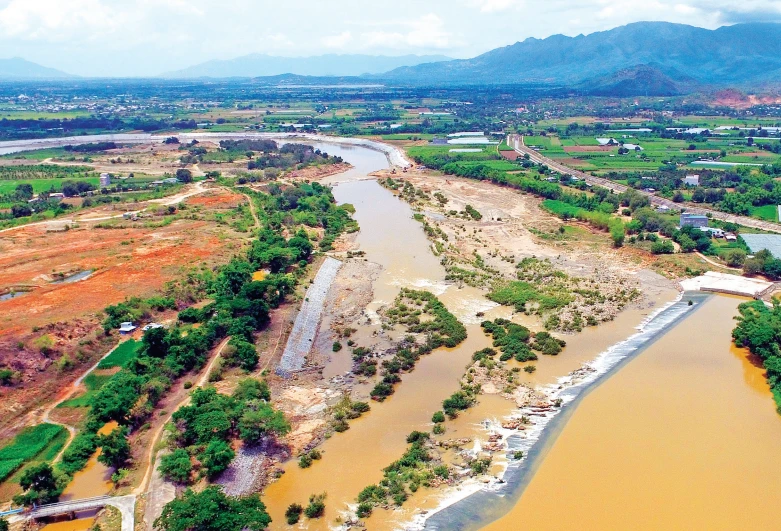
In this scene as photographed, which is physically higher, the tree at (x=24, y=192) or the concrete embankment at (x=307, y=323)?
the tree at (x=24, y=192)

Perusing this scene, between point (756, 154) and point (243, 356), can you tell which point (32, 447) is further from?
point (756, 154)

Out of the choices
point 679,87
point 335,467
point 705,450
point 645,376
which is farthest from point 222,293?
point 679,87

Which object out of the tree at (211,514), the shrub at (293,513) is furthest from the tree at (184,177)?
the shrub at (293,513)

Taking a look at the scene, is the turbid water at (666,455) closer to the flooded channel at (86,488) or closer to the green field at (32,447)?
the flooded channel at (86,488)

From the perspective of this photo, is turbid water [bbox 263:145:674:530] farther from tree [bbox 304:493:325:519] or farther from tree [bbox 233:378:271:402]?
tree [bbox 233:378:271:402]

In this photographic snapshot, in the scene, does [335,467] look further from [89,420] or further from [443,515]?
[89,420]

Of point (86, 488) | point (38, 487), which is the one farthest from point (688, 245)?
point (38, 487)
